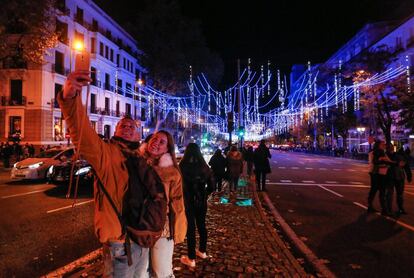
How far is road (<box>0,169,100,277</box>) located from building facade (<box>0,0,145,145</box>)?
18899 millimetres

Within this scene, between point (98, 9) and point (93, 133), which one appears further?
point (98, 9)

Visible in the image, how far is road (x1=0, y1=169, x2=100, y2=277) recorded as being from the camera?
5.13m

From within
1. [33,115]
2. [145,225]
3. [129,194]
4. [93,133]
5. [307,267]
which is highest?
[33,115]

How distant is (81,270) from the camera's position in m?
4.68

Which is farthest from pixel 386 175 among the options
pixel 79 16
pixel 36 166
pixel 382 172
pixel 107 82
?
pixel 107 82

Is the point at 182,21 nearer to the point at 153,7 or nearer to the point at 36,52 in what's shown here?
the point at 153,7

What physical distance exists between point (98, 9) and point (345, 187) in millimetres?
38297

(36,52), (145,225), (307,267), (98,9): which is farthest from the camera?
(98,9)

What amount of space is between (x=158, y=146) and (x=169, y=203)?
55 cm

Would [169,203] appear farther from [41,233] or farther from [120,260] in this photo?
[41,233]

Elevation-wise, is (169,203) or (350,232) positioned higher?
(169,203)

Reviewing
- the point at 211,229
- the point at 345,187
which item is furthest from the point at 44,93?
the point at 211,229

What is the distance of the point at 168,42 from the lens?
43.2 meters

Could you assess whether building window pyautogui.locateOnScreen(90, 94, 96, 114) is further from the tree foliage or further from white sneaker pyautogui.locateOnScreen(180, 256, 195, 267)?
white sneaker pyautogui.locateOnScreen(180, 256, 195, 267)
